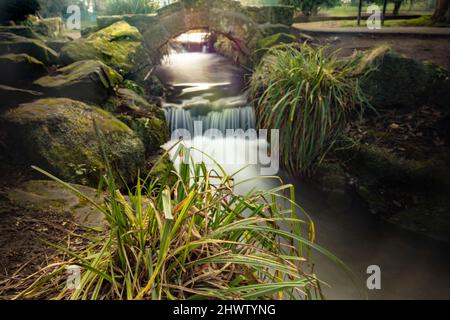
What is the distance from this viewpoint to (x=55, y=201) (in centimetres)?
207

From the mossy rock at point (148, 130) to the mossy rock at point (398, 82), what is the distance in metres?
2.68

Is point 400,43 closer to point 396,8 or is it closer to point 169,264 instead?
point 396,8

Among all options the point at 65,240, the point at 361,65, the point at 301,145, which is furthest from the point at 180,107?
the point at 65,240

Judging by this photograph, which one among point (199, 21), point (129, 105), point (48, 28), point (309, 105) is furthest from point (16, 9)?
point (309, 105)

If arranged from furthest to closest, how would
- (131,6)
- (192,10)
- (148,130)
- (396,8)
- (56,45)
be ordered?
1. (396,8)
2. (131,6)
3. (192,10)
4. (56,45)
5. (148,130)

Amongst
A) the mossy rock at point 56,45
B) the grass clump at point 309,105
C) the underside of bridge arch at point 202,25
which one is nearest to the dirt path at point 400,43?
the grass clump at point 309,105

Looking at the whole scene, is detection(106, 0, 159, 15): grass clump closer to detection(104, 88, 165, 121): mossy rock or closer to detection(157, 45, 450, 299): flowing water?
detection(157, 45, 450, 299): flowing water

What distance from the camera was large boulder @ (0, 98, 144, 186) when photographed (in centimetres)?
260

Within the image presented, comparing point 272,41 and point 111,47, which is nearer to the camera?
point 111,47

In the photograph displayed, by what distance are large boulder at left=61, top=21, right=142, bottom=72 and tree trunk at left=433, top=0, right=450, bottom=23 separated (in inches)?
247

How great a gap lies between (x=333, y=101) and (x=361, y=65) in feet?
2.52

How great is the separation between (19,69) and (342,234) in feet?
13.0

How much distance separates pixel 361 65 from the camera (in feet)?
14.5
